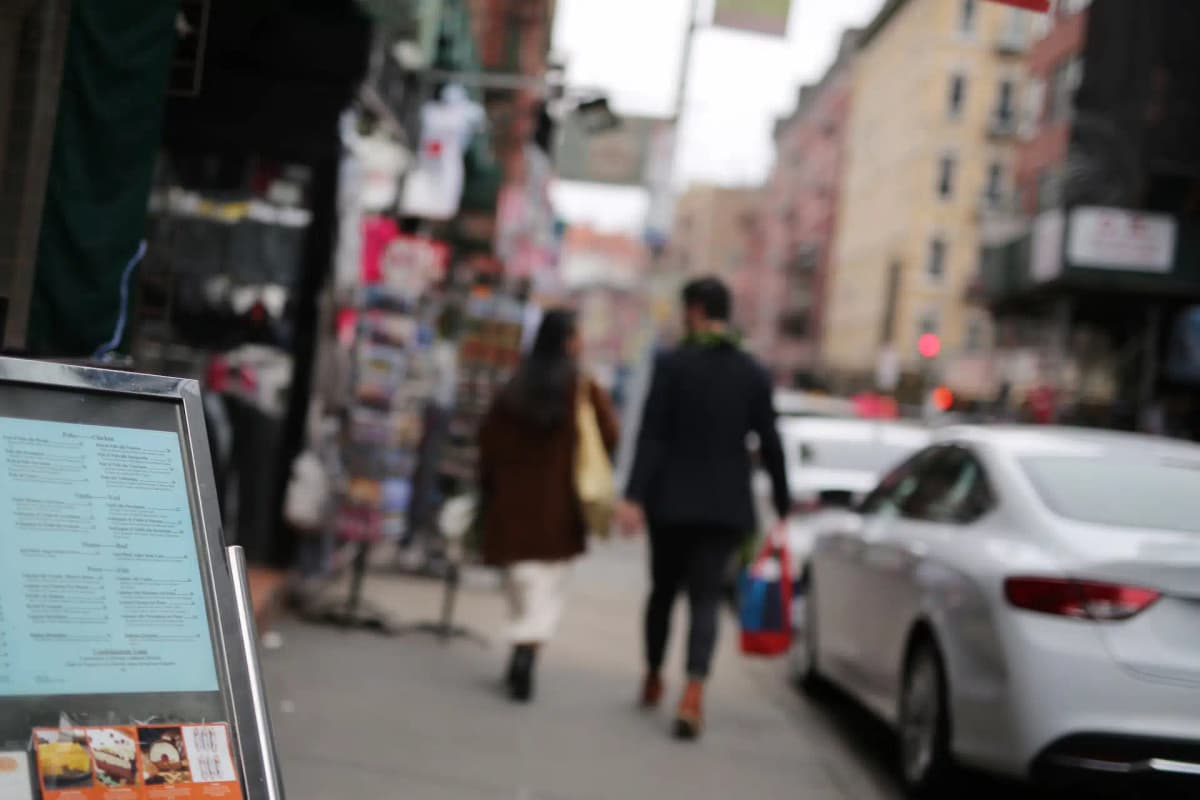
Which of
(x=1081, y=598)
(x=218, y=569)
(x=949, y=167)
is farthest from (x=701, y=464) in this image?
(x=949, y=167)

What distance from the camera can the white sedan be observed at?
5816 millimetres

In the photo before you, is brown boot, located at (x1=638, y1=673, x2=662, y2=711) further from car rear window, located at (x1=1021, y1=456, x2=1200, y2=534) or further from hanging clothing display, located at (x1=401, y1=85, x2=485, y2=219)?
hanging clothing display, located at (x1=401, y1=85, x2=485, y2=219)

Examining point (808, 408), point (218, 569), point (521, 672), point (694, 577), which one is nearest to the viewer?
point (218, 569)

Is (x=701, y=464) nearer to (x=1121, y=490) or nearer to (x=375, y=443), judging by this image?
(x=1121, y=490)

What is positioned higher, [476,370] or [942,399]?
[476,370]

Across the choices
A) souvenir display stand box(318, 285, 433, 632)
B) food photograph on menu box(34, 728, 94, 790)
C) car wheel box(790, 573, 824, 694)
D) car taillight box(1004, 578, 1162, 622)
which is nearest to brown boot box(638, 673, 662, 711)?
car wheel box(790, 573, 824, 694)

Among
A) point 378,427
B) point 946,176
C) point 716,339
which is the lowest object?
point 378,427

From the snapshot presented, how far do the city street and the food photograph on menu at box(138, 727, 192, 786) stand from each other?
112 inches

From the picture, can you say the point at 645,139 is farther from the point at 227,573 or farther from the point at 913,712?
the point at 227,573

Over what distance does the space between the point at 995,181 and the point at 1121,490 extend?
5435 centimetres

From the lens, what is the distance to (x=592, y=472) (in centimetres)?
877

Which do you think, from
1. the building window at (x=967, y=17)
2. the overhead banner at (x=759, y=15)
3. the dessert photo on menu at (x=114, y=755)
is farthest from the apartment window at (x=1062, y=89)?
the dessert photo on menu at (x=114, y=755)

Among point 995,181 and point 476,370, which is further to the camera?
point 995,181

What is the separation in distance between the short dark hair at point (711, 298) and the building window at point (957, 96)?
52566mm
